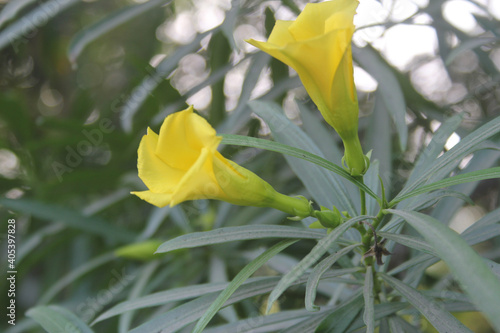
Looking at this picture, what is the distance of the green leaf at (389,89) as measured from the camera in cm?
64

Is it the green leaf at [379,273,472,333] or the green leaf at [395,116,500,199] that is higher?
the green leaf at [395,116,500,199]

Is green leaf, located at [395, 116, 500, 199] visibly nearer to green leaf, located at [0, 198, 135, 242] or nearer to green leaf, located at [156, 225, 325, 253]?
green leaf, located at [156, 225, 325, 253]

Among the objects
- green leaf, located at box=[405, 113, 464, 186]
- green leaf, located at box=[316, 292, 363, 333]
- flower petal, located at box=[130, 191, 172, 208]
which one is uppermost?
flower petal, located at box=[130, 191, 172, 208]

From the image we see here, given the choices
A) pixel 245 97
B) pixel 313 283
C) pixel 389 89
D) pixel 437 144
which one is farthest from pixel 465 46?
pixel 313 283

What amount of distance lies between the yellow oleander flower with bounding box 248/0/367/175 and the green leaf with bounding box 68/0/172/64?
0.53 meters

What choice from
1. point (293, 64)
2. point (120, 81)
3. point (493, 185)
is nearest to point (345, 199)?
point (293, 64)

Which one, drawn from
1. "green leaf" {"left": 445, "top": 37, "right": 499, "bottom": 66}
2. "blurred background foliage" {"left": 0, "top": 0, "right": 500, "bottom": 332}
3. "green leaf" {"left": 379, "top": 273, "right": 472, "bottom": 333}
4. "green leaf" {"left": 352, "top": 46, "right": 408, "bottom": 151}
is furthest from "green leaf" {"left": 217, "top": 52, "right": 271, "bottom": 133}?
"green leaf" {"left": 379, "top": 273, "right": 472, "bottom": 333}

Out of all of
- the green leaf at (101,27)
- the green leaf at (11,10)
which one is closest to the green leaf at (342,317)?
the green leaf at (101,27)

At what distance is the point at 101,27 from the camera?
0.87 metres

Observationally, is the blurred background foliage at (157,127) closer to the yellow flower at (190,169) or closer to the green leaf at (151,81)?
the green leaf at (151,81)

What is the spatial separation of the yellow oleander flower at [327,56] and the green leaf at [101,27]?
1.75 feet

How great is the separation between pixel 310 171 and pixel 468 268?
33 centimetres

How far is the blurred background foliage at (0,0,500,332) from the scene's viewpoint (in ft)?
2.74

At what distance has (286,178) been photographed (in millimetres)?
1074
